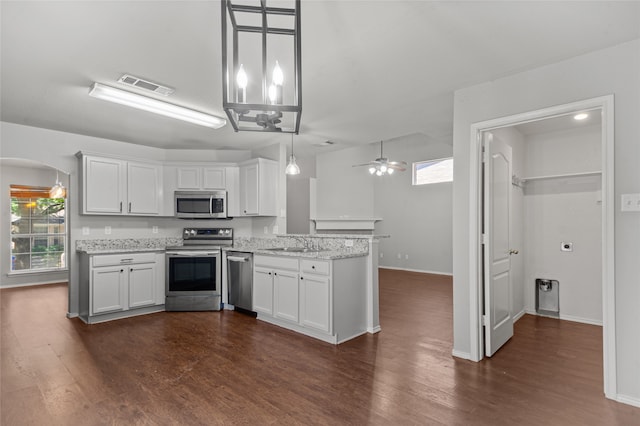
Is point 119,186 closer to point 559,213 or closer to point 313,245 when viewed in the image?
point 313,245

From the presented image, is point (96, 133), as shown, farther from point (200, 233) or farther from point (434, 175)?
point (434, 175)

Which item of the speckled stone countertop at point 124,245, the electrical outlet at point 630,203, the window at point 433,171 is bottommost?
the speckled stone countertop at point 124,245

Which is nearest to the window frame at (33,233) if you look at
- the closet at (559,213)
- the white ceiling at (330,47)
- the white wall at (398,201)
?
the white ceiling at (330,47)

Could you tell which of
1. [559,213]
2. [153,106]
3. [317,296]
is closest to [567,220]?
[559,213]

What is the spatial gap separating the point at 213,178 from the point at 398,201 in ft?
16.7

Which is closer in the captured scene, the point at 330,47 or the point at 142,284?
the point at 330,47

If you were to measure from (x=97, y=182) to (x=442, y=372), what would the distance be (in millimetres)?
4762

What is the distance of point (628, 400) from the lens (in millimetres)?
2268

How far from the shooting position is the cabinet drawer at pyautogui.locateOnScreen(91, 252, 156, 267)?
4176 mm

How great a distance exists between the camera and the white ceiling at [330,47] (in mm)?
1976

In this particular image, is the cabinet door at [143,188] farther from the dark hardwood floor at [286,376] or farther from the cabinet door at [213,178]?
the dark hardwood floor at [286,376]

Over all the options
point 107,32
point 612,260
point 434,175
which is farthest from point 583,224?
point 107,32

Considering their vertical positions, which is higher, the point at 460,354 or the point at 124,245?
the point at 124,245

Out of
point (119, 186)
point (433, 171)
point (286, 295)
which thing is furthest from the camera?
point (433, 171)
